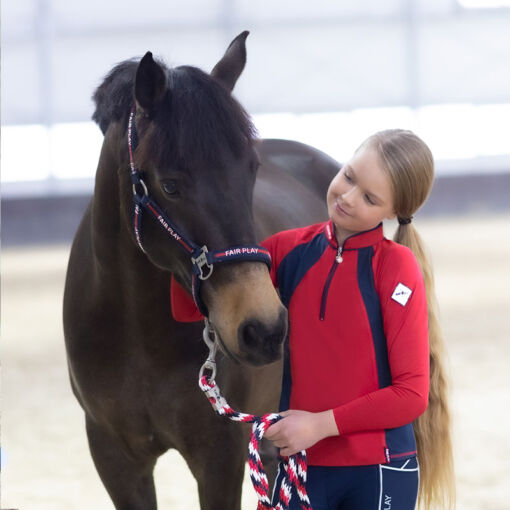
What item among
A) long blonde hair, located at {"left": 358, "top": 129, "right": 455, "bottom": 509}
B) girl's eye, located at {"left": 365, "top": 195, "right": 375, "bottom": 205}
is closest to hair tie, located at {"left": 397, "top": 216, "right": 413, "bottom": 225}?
long blonde hair, located at {"left": 358, "top": 129, "right": 455, "bottom": 509}

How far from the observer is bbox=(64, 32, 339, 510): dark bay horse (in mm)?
1254

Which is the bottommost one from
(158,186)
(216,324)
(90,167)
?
(216,324)

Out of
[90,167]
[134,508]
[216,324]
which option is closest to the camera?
[216,324]

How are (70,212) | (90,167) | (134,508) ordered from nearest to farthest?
(134,508)
(70,212)
(90,167)

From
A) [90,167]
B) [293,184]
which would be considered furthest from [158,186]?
[90,167]

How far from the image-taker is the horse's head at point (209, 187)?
1.19 metres

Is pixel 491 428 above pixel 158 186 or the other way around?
the other way around

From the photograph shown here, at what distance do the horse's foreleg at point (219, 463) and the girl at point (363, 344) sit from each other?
0.32m

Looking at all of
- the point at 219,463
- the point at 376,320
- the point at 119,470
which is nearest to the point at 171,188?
the point at 376,320

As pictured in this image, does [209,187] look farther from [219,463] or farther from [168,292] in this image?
[219,463]

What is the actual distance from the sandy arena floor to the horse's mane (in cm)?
59

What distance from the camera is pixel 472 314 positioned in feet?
18.9

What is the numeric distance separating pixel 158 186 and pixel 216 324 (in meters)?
0.27

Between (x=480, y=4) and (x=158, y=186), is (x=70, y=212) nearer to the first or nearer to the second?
(x=480, y=4)
